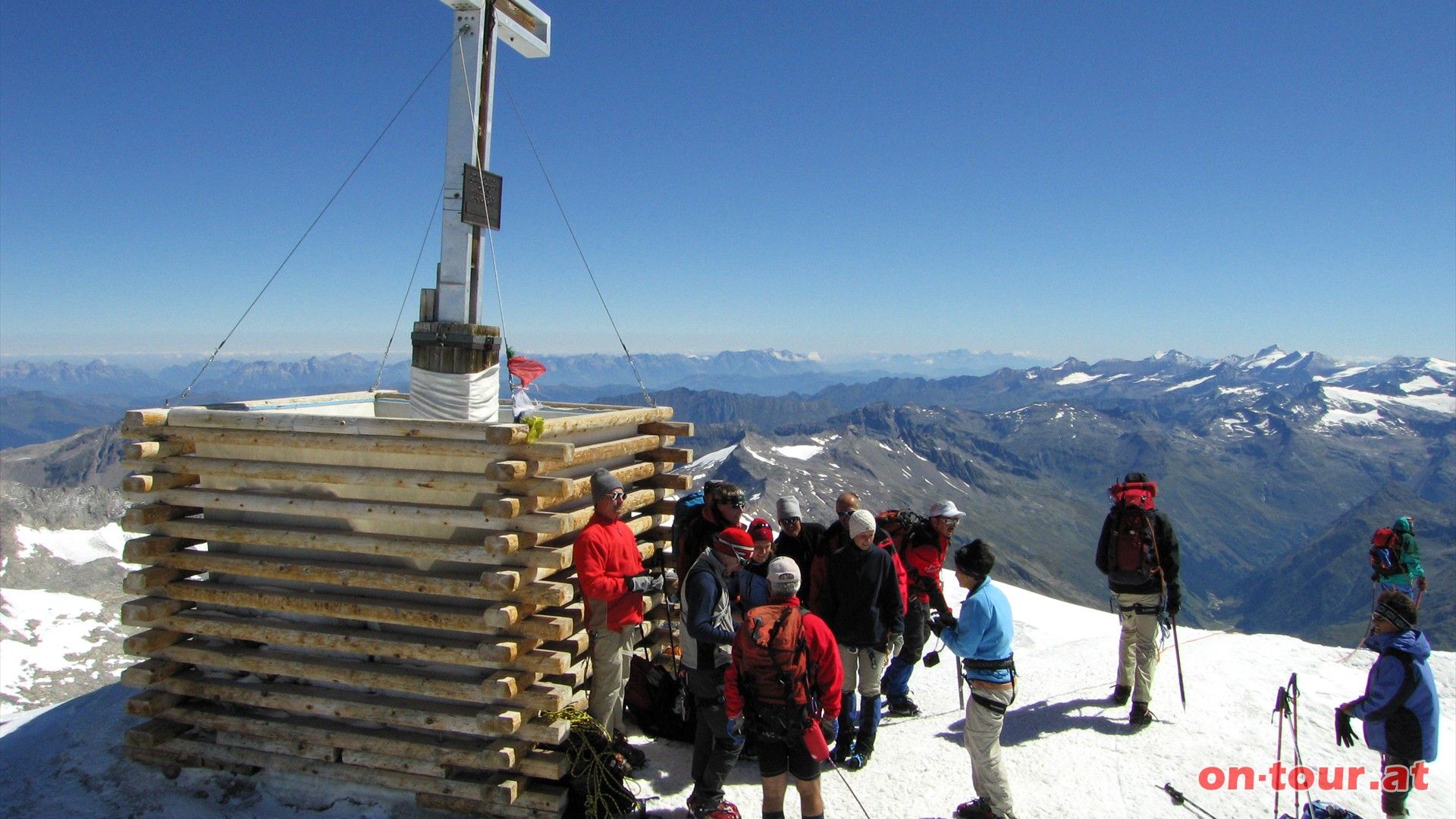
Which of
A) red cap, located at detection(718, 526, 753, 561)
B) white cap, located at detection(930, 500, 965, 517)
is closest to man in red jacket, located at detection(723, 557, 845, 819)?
red cap, located at detection(718, 526, 753, 561)

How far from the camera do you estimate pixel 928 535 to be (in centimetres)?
902

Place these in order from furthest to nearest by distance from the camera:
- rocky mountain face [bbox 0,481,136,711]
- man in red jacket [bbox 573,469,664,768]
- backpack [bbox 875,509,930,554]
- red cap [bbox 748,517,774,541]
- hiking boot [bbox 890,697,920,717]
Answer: rocky mountain face [bbox 0,481,136,711] < hiking boot [bbox 890,697,920,717] < backpack [bbox 875,509,930,554] < red cap [bbox 748,517,774,541] < man in red jacket [bbox 573,469,664,768]

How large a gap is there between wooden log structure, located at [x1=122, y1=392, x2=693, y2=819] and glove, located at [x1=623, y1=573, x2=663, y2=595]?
0.67 metres

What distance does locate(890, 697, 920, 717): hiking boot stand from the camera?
9891 millimetres

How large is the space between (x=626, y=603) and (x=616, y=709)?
1.23 metres

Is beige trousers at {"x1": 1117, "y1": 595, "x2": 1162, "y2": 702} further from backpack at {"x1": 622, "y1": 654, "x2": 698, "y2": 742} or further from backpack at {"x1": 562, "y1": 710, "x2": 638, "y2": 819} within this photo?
backpack at {"x1": 562, "y1": 710, "x2": 638, "y2": 819}

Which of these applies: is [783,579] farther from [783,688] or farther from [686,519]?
[686,519]

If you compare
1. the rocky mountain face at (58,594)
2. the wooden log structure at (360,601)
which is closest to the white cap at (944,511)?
the wooden log structure at (360,601)

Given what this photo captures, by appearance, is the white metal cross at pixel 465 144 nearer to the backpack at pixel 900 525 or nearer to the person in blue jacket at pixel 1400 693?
the backpack at pixel 900 525

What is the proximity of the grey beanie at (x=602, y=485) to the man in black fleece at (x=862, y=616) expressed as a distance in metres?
2.41

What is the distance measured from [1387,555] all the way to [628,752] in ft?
34.0

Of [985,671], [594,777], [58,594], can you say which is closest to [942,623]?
[985,671]

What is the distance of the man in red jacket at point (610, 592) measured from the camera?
7051 mm

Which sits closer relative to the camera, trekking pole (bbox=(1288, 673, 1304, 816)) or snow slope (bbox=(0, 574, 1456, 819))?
trekking pole (bbox=(1288, 673, 1304, 816))
